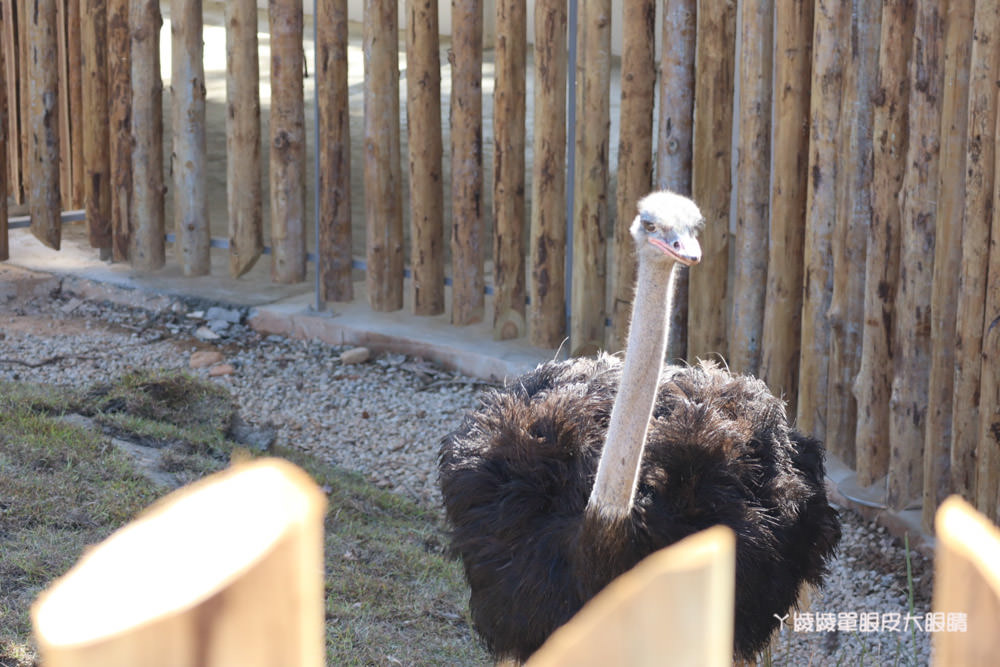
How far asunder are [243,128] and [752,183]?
323 cm

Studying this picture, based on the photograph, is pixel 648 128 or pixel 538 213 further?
pixel 538 213

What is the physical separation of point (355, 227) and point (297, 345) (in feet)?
8.31

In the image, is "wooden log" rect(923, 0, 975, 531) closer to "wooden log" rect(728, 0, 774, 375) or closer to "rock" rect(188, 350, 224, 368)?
"wooden log" rect(728, 0, 774, 375)

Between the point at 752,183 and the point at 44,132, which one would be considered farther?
the point at 44,132

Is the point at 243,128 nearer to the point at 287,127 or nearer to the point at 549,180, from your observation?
the point at 287,127

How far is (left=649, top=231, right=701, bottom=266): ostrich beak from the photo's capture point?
303 cm

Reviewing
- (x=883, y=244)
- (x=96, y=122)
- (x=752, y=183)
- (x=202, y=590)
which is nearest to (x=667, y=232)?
(x=883, y=244)

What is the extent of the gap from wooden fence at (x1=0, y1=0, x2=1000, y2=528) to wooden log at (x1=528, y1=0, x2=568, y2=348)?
0.04 feet

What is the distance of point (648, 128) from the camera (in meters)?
5.84

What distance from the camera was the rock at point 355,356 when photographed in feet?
21.7

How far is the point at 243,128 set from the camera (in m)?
7.21

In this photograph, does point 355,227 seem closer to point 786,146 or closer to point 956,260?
point 786,146

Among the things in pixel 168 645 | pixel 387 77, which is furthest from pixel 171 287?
pixel 168 645

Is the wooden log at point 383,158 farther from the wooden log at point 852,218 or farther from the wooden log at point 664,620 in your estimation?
the wooden log at point 664,620
